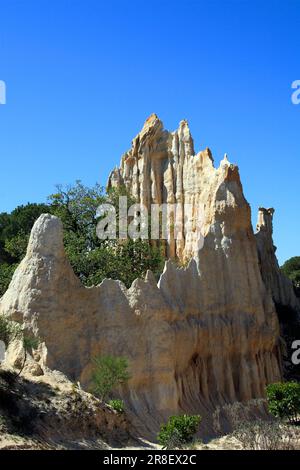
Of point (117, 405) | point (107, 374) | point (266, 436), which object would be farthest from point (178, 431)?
point (107, 374)

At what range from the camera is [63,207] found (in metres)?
41.1

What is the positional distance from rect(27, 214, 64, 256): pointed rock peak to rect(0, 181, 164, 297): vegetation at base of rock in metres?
8.70

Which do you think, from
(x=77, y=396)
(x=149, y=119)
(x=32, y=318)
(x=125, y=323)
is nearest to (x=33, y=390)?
(x=77, y=396)

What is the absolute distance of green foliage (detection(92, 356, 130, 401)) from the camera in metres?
21.8

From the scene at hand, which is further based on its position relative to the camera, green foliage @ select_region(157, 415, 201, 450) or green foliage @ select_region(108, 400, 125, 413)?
green foliage @ select_region(108, 400, 125, 413)

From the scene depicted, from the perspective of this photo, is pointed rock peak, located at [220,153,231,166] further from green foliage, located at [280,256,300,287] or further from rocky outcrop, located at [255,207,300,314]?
green foliage, located at [280,256,300,287]

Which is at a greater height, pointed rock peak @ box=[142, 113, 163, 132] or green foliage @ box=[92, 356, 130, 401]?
pointed rock peak @ box=[142, 113, 163, 132]

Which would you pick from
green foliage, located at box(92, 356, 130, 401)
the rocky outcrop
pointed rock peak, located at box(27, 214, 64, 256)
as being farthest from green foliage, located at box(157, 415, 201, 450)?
the rocky outcrop

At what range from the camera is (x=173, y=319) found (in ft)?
88.9

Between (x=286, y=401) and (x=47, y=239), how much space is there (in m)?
9.51

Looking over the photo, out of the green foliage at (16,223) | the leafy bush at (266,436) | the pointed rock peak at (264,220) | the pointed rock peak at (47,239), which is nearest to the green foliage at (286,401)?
the leafy bush at (266,436)

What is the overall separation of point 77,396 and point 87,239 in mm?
20182

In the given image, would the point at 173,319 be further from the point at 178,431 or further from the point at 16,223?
the point at 16,223
